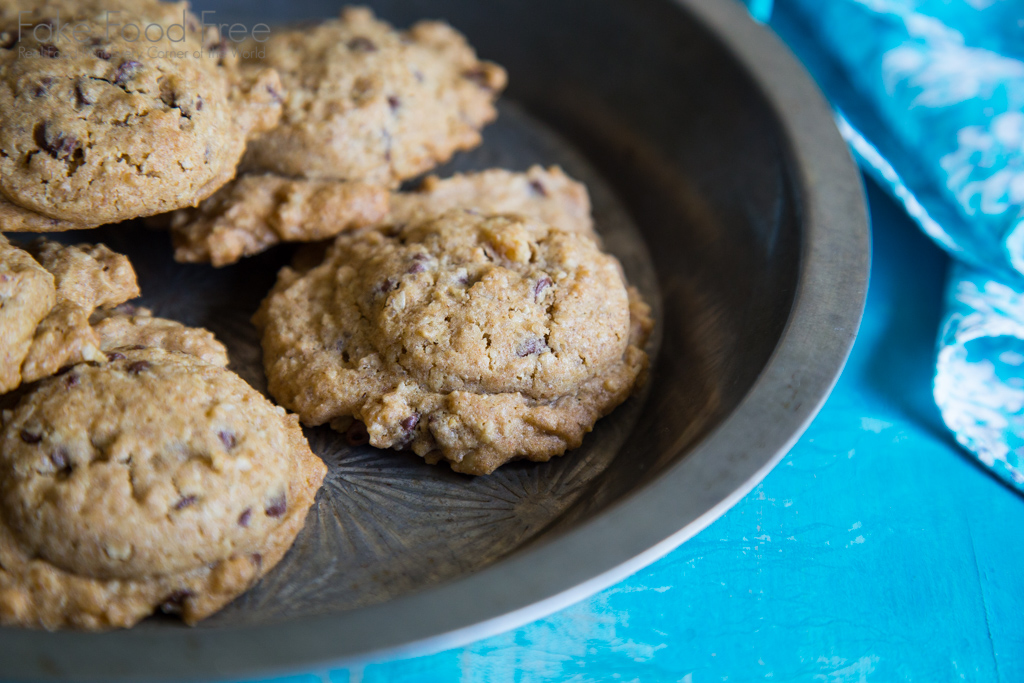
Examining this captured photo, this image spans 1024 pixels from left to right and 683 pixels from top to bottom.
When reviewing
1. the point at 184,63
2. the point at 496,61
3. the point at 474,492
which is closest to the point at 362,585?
the point at 474,492

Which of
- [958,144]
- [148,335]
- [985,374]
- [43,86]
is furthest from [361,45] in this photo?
[985,374]

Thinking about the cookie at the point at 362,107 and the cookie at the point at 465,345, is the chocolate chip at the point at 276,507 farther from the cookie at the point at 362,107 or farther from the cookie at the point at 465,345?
the cookie at the point at 362,107

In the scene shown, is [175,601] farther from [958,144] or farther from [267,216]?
[958,144]

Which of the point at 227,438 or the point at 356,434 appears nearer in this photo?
the point at 227,438

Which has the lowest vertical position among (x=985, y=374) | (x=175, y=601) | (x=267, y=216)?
(x=175, y=601)

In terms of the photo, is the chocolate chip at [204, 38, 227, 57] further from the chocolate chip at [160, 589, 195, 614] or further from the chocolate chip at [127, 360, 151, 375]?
the chocolate chip at [160, 589, 195, 614]

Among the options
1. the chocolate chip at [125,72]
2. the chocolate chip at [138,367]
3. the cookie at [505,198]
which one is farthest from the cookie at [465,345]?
the chocolate chip at [125,72]

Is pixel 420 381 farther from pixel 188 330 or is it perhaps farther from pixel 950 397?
pixel 950 397
